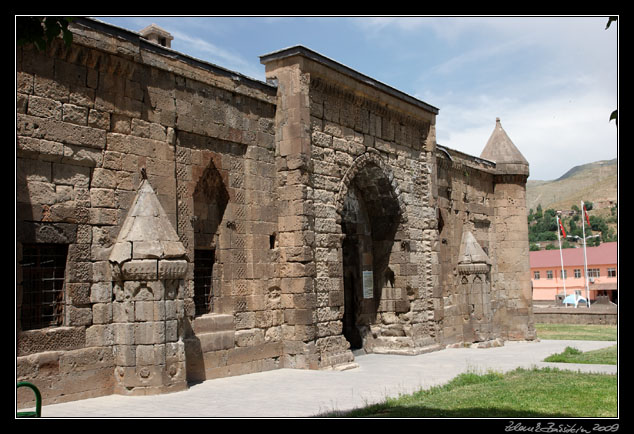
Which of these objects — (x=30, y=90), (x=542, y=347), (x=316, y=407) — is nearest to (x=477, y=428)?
(x=316, y=407)

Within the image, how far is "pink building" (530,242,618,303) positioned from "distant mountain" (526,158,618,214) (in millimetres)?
52827

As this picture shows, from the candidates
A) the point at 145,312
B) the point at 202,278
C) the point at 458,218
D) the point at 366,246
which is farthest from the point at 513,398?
the point at 458,218

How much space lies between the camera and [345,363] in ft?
44.9

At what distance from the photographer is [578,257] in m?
55.6

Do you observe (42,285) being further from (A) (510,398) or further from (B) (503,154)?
(B) (503,154)

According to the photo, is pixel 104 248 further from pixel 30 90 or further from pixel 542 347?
pixel 542 347

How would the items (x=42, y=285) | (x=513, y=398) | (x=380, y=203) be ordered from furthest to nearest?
(x=380, y=203)
(x=42, y=285)
(x=513, y=398)

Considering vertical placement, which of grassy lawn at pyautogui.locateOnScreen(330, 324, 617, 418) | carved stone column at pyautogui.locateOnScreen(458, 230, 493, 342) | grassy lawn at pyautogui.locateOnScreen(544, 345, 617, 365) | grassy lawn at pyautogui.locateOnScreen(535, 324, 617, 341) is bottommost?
grassy lawn at pyautogui.locateOnScreen(535, 324, 617, 341)

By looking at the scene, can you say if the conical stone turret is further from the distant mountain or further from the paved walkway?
the distant mountain

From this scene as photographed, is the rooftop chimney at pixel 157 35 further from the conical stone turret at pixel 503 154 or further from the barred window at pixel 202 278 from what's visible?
the conical stone turret at pixel 503 154

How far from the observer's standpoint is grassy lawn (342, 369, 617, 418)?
8.29 metres

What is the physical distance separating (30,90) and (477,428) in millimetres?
7237

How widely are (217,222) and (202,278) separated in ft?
3.48

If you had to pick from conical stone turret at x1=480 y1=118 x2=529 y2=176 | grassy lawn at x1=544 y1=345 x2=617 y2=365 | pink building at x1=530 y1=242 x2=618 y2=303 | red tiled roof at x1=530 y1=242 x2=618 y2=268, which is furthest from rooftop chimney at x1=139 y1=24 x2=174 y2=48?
red tiled roof at x1=530 y1=242 x2=618 y2=268
